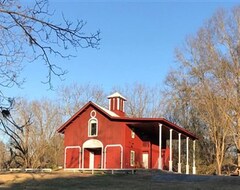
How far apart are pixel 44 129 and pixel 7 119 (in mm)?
60355

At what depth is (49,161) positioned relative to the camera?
62.0m

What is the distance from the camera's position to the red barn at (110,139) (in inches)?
1513

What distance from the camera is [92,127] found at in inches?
1593

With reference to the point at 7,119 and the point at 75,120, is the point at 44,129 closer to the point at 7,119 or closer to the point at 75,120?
the point at 75,120

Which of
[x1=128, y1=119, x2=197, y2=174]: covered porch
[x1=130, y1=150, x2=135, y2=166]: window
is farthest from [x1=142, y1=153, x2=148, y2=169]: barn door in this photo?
[x1=130, y1=150, x2=135, y2=166]: window

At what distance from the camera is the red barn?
38.4 m

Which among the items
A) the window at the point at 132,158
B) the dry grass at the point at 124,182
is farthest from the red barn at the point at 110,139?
the dry grass at the point at 124,182

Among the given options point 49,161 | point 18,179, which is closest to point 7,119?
point 18,179

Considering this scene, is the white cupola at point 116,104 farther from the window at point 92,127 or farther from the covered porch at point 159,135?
the window at point 92,127

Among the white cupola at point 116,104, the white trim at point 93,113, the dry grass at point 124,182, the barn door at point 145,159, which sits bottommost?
the dry grass at point 124,182

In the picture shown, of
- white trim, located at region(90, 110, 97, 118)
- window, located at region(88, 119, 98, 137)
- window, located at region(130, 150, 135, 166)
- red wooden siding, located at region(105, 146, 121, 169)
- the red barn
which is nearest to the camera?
red wooden siding, located at region(105, 146, 121, 169)

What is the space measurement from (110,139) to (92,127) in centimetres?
245

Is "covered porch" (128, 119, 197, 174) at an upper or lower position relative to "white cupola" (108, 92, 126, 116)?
lower

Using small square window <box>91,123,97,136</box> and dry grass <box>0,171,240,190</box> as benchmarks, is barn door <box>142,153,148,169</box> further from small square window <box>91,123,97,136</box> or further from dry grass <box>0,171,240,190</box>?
dry grass <box>0,171,240,190</box>
